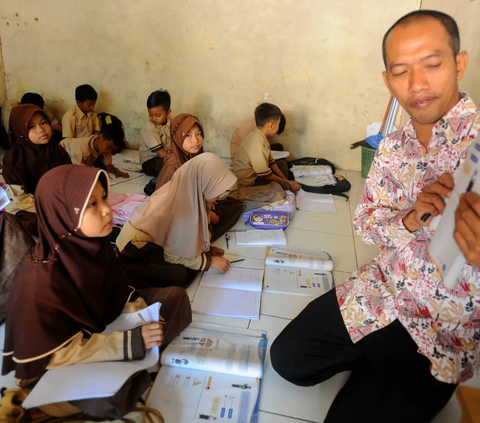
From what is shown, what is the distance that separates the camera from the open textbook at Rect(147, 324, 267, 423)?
120cm

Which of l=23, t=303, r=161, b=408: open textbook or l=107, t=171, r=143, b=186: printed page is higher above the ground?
l=23, t=303, r=161, b=408: open textbook

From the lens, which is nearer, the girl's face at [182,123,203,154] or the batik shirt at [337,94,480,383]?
the batik shirt at [337,94,480,383]

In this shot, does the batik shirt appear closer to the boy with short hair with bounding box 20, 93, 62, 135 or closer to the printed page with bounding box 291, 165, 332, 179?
the printed page with bounding box 291, 165, 332, 179

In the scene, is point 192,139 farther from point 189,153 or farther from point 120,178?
point 120,178

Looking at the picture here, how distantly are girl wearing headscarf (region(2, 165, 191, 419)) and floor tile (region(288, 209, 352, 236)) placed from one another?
1565mm

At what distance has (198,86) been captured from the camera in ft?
11.8

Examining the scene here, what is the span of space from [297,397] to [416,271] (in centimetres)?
64

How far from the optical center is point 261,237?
2.32 metres

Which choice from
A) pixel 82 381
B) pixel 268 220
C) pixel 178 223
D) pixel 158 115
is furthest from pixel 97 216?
pixel 158 115

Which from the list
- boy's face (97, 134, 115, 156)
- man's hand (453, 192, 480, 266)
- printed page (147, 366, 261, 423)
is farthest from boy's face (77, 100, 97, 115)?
man's hand (453, 192, 480, 266)

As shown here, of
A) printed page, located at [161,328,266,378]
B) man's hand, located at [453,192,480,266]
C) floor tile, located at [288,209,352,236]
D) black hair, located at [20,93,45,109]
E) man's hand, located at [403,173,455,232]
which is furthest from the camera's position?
black hair, located at [20,93,45,109]

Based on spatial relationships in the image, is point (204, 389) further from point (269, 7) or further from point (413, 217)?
point (269, 7)

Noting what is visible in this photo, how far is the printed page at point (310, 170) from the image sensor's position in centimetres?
326

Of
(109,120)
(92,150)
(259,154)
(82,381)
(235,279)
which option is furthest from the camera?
(109,120)
